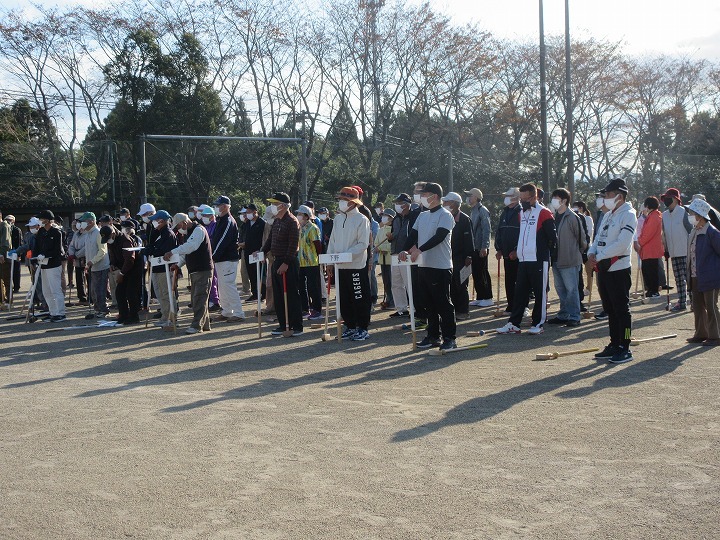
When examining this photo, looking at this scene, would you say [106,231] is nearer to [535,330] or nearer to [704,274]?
[535,330]

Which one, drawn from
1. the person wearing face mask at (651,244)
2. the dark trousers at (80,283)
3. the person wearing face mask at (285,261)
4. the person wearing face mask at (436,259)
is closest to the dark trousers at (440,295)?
the person wearing face mask at (436,259)

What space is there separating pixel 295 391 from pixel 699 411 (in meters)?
3.72

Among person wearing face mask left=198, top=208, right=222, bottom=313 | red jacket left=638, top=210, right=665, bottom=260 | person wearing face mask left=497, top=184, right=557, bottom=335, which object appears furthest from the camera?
person wearing face mask left=198, top=208, right=222, bottom=313

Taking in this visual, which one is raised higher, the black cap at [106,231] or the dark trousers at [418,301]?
the black cap at [106,231]

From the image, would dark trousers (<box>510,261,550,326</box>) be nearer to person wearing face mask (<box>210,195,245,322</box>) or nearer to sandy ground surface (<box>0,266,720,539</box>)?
sandy ground surface (<box>0,266,720,539</box>)

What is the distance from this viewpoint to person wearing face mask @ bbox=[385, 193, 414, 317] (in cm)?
1406

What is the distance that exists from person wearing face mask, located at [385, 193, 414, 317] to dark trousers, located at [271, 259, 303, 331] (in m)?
1.92

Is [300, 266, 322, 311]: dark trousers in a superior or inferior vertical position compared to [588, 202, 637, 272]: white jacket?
inferior

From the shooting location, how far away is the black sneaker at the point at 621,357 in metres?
9.70

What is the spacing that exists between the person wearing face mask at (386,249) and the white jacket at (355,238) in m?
3.35

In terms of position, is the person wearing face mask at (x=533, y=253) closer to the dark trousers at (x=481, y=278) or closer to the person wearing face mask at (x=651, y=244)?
the dark trousers at (x=481, y=278)

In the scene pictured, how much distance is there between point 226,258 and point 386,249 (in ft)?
10.2

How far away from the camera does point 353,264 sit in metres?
12.0

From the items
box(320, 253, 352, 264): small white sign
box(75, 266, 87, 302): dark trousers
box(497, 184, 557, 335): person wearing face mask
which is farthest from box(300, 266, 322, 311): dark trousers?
box(75, 266, 87, 302): dark trousers
